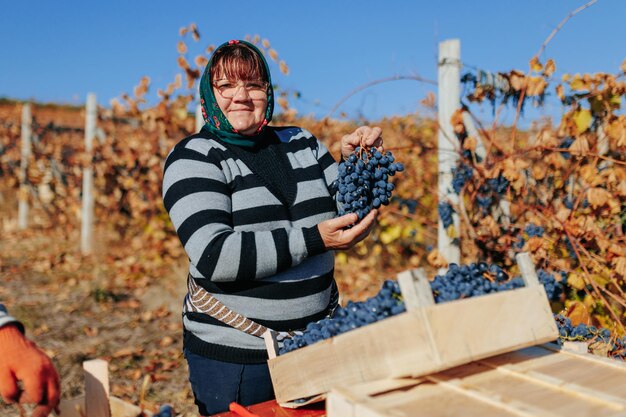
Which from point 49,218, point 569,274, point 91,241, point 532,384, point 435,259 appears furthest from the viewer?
point 49,218

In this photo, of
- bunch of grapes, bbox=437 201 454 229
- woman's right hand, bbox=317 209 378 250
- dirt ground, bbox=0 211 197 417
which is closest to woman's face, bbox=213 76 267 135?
woman's right hand, bbox=317 209 378 250

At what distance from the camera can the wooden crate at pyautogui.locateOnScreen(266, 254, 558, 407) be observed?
1.08m

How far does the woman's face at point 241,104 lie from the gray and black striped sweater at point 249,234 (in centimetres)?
7

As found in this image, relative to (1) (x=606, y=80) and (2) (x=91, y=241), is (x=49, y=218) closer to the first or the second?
(2) (x=91, y=241)

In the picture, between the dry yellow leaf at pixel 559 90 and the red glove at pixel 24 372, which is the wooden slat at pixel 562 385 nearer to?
the red glove at pixel 24 372

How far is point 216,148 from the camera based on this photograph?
1.78m

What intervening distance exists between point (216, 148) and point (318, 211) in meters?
0.38

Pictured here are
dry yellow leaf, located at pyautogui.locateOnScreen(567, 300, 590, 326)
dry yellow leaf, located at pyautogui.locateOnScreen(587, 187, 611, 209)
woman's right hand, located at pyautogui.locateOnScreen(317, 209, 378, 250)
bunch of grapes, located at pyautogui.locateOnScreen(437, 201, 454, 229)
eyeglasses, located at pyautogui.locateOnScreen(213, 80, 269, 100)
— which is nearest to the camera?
woman's right hand, located at pyautogui.locateOnScreen(317, 209, 378, 250)

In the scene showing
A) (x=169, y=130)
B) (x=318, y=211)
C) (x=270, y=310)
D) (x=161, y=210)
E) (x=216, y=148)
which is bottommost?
(x=270, y=310)

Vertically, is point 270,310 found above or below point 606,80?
below

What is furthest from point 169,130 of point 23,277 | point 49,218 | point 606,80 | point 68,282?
point 606,80

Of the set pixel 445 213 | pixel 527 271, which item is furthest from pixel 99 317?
pixel 527 271

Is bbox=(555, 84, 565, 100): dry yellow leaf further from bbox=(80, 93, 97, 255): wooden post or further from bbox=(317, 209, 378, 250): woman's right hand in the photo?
bbox=(80, 93, 97, 255): wooden post

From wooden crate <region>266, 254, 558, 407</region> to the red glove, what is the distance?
57cm
